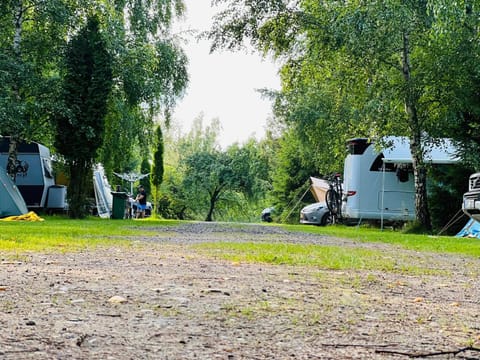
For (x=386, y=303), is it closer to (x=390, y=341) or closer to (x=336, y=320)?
(x=336, y=320)

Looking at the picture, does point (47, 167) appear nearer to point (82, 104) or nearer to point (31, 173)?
point (31, 173)

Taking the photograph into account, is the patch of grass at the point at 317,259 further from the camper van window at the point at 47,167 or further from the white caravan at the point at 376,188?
the camper van window at the point at 47,167

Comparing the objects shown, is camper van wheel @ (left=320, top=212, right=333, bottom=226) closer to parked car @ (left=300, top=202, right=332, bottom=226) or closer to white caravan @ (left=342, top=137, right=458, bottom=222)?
parked car @ (left=300, top=202, right=332, bottom=226)

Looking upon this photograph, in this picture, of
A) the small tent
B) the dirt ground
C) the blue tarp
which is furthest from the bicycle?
the dirt ground

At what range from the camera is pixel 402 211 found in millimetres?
20000

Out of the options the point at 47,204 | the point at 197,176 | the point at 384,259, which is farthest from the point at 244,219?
the point at 384,259

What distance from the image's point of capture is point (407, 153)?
19078 mm

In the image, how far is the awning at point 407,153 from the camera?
17.8m

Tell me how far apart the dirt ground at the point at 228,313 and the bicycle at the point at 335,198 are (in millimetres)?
16023

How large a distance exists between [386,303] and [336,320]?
0.74m

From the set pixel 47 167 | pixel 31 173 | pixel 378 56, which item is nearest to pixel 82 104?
pixel 31 173

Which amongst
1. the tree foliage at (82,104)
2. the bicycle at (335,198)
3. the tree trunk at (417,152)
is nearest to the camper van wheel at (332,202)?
the bicycle at (335,198)

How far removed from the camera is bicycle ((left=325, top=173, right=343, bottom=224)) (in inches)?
842

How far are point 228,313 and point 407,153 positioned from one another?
16739mm
